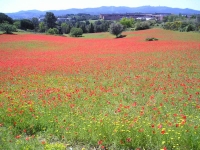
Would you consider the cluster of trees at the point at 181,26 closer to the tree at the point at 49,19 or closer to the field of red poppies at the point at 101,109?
the tree at the point at 49,19

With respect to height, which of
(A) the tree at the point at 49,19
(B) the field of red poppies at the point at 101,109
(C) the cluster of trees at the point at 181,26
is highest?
(A) the tree at the point at 49,19

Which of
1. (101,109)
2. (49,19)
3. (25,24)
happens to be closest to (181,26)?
(49,19)

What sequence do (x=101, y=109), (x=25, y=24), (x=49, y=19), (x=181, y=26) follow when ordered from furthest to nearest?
(x=49, y=19), (x=25, y=24), (x=181, y=26), (x=101, y=109)

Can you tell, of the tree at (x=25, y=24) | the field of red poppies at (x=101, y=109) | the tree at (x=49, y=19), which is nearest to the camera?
the field of red poppies at (x=101, y=109)

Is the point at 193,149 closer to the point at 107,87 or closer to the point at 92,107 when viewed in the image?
the point at 92,107

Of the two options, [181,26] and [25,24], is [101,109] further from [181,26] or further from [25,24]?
[25,24]

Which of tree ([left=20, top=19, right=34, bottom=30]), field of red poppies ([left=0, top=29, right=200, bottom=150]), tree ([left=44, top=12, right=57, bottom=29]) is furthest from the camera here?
tree ([left=44, top=12, right=57, bottom=29])

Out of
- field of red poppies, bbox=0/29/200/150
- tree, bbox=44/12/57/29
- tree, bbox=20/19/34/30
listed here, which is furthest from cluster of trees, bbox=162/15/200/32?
tree, bbox=20/19/34/30

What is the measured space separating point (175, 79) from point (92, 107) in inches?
322

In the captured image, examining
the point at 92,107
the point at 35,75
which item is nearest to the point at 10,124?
the point at 92,107

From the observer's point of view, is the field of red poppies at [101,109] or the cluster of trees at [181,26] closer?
the field of red poppies at [101,109]

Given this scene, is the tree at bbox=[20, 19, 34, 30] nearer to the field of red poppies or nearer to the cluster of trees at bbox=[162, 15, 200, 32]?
the cluster of trees at bbox=[162, 15, 200, 32]

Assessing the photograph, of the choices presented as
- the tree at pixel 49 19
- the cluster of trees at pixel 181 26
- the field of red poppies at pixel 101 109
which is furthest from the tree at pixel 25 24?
the field of red poppies at pixel 101 109

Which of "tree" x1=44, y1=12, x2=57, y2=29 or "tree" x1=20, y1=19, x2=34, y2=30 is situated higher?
"tree" x1=44, y1=12, x2=57, y2=29
